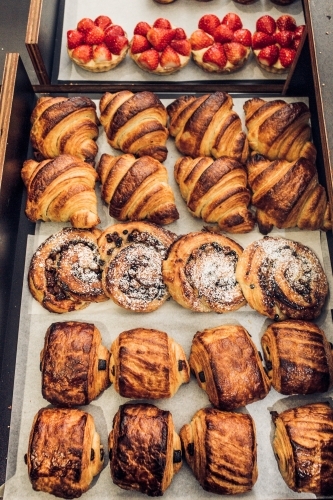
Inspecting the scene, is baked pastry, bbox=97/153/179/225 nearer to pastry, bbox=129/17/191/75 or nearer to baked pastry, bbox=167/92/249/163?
baked pastry, bbox=167/92/249/163

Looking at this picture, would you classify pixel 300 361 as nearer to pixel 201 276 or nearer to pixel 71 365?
pixel 201 276

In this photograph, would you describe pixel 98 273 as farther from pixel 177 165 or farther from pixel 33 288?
pixel 177 165

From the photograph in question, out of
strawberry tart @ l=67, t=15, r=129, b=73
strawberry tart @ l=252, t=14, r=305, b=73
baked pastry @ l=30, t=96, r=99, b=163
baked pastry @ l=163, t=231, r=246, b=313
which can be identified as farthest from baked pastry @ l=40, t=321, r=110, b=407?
strawberry tart @ l=252, t=14, r=305, b=73

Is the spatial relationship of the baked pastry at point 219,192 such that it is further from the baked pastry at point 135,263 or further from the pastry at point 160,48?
the pastry at point 160,48

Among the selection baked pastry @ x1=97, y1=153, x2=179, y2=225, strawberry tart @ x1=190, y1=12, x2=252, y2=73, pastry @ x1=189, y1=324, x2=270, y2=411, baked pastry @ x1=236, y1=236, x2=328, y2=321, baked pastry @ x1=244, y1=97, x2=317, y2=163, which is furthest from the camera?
strawberry tart @ x1=190, y1=12, x2=252, y2=73

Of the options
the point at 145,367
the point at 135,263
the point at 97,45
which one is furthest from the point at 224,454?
the point at 97,45

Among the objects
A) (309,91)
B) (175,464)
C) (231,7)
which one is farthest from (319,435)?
(231,7)
